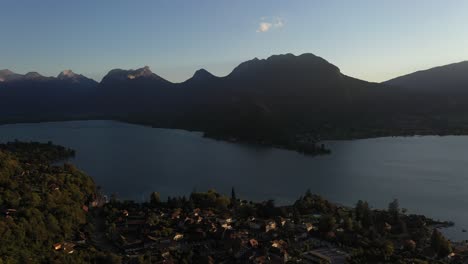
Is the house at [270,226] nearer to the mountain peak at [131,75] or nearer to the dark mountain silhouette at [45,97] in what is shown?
the dark mountain silhouette at [45,97]

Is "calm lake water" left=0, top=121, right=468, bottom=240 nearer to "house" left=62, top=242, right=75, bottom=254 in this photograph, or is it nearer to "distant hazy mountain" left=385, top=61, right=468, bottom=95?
"house" left=62, top=242, right=75, bottom=254

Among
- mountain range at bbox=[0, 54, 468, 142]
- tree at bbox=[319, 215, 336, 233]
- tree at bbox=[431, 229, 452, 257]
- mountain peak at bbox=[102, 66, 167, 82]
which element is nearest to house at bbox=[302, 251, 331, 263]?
tree at bbox=[319, 215, 336, 233]

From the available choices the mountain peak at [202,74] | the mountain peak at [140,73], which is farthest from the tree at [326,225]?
the mountain peak at [140,73]

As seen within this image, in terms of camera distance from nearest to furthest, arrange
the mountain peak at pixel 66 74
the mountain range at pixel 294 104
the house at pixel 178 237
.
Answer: the house at pixel 178 237 → the mountain range at pixel 294 104 → the mountain peak at pixel 66 74

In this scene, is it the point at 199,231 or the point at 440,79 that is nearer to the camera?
→ the point at 199,231

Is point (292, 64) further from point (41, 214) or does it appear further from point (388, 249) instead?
point (41, 214)

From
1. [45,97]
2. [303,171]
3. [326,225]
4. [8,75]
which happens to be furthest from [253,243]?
[8,75]
